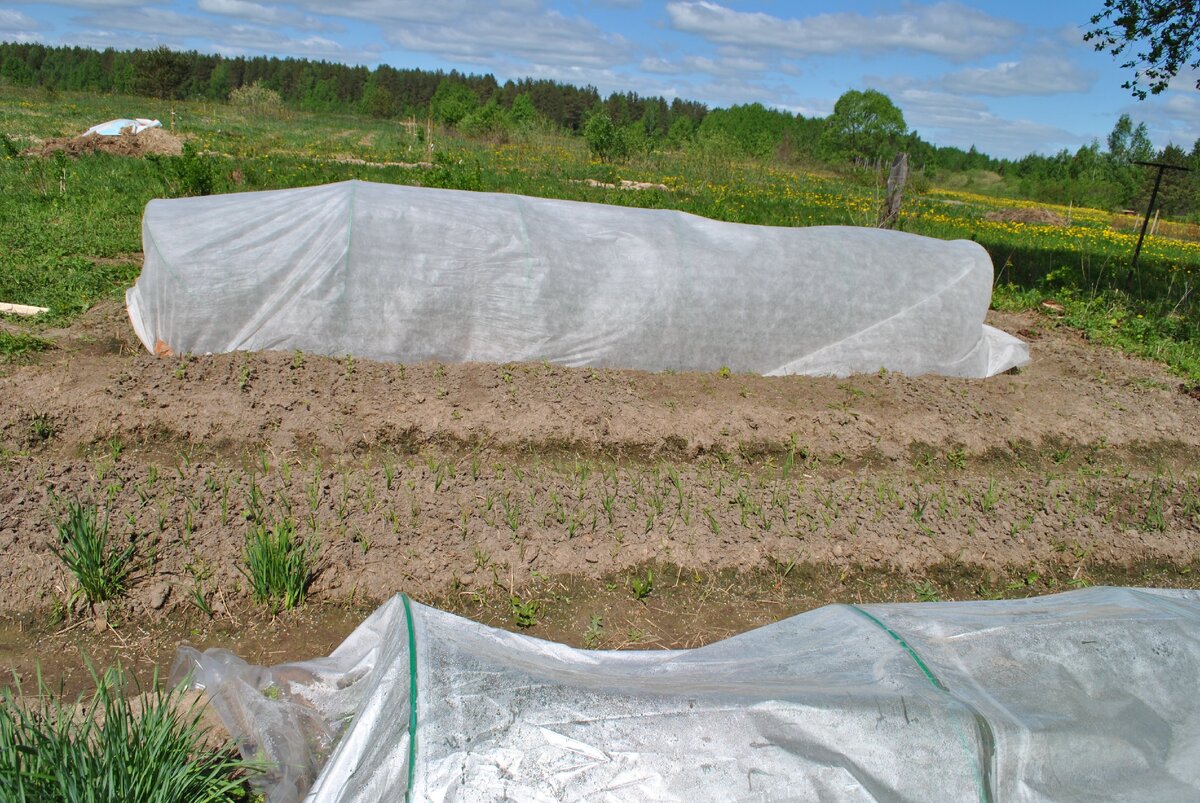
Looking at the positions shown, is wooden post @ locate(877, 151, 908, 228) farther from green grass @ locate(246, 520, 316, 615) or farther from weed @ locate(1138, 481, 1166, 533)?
green grass @ locate(246, 520, 316, 615)

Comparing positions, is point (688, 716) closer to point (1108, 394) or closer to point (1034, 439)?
point (1034, 439)

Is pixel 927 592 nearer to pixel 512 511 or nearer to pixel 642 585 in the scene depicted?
pixel 642 585

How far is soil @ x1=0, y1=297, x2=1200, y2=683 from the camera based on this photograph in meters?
3.61

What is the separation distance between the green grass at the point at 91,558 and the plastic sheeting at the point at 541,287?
97.4 inches

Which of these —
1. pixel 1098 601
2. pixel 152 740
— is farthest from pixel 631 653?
pixel 1098 601

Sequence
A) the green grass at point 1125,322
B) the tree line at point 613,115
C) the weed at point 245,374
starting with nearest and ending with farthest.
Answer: the weed at point 245,374 → the green grass at point 1125,322 → the tree line at point 613,115

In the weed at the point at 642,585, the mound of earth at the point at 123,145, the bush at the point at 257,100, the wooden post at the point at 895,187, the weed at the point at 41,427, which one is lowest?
the weed at the point at 642,585

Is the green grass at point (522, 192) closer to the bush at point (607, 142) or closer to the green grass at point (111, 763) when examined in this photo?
the bush at point (607, 142)

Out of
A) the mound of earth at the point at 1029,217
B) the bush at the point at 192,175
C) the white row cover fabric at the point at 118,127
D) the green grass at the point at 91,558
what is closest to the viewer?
the green grass at the point at 91,558

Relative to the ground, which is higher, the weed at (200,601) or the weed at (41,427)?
the weed at (41,427)

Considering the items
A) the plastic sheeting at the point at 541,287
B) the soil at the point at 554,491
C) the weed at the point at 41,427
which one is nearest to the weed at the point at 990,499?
the soil at the point at 554,491

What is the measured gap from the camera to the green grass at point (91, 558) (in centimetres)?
330

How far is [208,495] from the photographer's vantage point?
4066 mm

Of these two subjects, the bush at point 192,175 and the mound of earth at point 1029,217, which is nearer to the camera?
the bush at point 192,175
